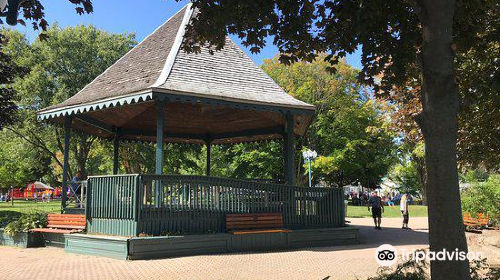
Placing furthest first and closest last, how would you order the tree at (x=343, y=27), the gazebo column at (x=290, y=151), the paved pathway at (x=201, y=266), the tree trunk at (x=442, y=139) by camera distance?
the gazebo column at (x=290, y=151)
the paved pathway at (x=201, y=266)
the tree at (x=343, y=27)
the tree trunk at (x=442, y=139)

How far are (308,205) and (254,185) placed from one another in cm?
206

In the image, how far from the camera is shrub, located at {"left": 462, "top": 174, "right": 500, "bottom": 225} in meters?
18.2

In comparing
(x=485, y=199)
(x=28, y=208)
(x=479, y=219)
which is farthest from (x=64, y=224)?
(x=28, y=208)

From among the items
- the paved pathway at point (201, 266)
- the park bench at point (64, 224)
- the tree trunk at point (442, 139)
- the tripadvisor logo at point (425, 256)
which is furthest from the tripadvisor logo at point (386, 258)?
the park bench at point (64, 224)

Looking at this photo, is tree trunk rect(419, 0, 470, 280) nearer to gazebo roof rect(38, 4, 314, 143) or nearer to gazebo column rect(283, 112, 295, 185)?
gazebo roof rect(38, 4, 314, 143)

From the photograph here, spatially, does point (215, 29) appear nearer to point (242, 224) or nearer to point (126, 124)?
point (242, 224)

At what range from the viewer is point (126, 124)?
1750 centimetres

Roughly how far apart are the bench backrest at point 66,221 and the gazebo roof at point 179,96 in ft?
10.1

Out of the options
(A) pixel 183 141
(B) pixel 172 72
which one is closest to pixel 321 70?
Answer: (A) pixel 183 141

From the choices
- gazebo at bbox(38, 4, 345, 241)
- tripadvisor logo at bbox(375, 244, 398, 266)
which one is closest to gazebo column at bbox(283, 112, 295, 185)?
gazebo at bbox(38, 4, 345, 241)

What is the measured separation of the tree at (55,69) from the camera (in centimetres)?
2594

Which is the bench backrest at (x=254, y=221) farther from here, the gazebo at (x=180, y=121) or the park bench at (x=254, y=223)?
the gazebo at (x=180, y=121)

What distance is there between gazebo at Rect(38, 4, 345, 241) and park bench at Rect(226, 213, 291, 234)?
0.84ft

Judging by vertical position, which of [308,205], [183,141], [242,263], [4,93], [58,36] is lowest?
[242,263]
